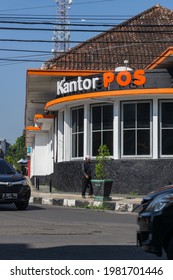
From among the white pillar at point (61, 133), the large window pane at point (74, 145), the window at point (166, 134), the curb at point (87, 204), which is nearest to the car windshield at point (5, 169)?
the curb at point (87, 204)

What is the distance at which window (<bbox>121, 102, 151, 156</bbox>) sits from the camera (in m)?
24.8

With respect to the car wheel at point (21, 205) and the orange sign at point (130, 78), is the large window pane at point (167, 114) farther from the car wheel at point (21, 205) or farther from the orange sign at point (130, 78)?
the car wheel at point (21, 205)

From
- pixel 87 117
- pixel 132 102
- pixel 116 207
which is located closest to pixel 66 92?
pixel 87 117

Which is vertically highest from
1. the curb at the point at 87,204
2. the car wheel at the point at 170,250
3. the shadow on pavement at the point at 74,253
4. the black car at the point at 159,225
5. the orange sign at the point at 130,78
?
the orange sign at the point at 130,78

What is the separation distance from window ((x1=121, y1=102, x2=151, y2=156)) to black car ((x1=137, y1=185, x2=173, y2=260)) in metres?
16.6

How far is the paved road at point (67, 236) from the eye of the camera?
→ 31.4ft

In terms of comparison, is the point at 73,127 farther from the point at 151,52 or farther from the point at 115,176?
the point at 151,52

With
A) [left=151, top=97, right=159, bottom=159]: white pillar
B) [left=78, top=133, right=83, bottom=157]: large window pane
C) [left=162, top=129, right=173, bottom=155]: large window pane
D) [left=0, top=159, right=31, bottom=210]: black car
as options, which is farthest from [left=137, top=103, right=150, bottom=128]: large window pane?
[left=0, top=159, right=31, bottom=210]: black car

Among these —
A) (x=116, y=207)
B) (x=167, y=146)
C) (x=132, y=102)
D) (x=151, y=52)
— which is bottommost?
(x=116, y=207)

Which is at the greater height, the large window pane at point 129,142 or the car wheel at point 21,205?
the large window pane at point 129,142

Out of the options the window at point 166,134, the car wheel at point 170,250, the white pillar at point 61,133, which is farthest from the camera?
the white pillar at point 61,133

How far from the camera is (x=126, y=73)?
2447 centimetres

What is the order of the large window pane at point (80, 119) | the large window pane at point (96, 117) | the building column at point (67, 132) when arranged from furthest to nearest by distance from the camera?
the building column at point (67, 132) < the large window pane at point (80, 119) < the large window pane at point (96, 117)
